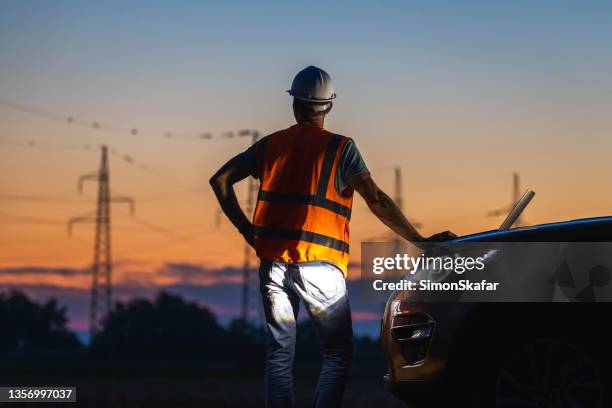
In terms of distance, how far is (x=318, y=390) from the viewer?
7887 millimetres

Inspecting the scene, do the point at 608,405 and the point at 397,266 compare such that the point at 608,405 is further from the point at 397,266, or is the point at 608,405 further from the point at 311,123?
the point at 311,123

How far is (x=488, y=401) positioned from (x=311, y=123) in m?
1.96

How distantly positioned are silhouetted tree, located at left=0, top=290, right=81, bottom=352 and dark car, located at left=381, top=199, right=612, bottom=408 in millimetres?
58357

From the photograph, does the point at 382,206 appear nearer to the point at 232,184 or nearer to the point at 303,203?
the point at 303,203

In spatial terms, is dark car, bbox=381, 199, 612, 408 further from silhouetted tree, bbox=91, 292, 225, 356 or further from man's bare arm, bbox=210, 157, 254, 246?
silhouetted tree, bbox=91, 292, 225, 356

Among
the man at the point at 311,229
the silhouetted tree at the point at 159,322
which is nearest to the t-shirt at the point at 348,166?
the man at the point at 311,229

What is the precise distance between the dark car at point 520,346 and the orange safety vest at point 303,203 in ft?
2.36

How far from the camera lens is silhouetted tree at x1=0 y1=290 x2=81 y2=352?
2606 inches

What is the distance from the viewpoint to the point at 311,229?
25.5 feet

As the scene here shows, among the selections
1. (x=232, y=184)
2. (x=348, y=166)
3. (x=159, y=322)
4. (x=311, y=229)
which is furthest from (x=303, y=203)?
(x=159, y=322)

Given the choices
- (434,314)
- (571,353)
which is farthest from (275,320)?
(571,353)

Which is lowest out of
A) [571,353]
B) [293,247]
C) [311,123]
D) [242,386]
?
[242,386]

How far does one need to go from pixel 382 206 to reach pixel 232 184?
38.0 inches

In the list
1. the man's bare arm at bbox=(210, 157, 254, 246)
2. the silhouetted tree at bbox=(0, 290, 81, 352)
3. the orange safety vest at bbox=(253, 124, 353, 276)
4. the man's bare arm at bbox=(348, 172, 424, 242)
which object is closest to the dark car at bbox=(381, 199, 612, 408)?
the man's bare arm at bbox=(348, 172, 424, 242)
